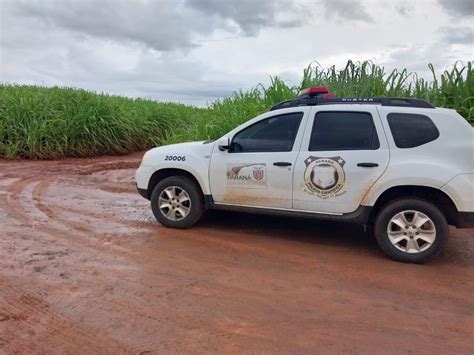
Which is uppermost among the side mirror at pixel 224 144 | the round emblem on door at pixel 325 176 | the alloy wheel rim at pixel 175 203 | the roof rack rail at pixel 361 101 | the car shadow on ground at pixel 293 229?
the roof rack rail at pixel 361 101

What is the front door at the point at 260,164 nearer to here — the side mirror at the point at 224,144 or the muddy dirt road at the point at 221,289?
the side mirror at the point at 224,144

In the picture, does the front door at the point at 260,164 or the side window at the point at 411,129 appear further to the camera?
the front door at the point at 260,164

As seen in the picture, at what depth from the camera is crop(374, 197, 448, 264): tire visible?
4625 millimetres

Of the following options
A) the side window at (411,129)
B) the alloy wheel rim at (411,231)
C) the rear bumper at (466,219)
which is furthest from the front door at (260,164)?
the rear bumper at (466,219)

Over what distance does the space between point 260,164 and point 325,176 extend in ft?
2.59

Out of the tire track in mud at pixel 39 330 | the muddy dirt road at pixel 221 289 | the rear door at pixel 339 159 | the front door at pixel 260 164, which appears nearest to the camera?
the tire track in mud at pixel 39 330

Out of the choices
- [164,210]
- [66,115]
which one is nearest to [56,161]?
[66,115]

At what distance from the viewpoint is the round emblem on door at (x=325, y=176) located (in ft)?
16.3

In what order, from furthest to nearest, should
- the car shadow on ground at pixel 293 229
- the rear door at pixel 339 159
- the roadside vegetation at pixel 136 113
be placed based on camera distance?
the roadside vegetation at pixel 136 113 < the car shadow on ground at pixel 293 229 < the rear door at pixel 339 159

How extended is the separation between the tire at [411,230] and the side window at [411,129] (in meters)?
0.61

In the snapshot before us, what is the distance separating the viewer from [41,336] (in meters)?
3.02

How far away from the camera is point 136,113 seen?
15227 millimetres

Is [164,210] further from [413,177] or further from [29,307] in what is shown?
[413,177]

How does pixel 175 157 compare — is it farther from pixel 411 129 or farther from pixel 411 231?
pixel 411 231
